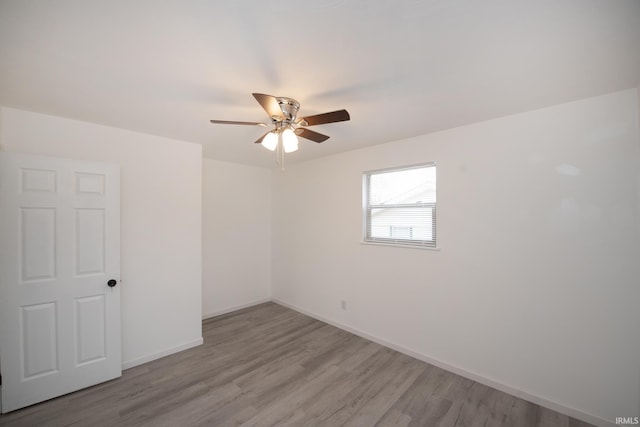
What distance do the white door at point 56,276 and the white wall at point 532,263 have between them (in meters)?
2.91

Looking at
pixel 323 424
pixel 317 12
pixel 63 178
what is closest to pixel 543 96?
pixel 317 12

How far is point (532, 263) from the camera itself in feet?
7.16

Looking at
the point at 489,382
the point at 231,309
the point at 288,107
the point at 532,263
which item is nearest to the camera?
the point at 288,107

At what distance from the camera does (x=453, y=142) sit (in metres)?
2.62

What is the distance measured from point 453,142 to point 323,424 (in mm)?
2866

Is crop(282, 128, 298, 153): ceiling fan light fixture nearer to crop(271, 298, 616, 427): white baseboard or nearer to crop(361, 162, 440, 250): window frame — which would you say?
crop(361, 162, 440, 250): window frame

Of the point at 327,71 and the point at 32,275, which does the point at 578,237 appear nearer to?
the point at 327,71

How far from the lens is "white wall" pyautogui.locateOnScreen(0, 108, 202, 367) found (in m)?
2.43

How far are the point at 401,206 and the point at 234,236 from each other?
2872 mm

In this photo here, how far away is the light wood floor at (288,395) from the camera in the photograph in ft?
6.44

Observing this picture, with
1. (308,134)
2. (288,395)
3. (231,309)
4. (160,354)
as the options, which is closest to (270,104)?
(308,134)

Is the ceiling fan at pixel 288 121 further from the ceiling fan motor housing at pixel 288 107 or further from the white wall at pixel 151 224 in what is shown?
the white wall at pixel 151 224

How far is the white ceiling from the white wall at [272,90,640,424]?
359 mm

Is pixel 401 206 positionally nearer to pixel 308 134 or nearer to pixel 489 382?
pixel 308 134
